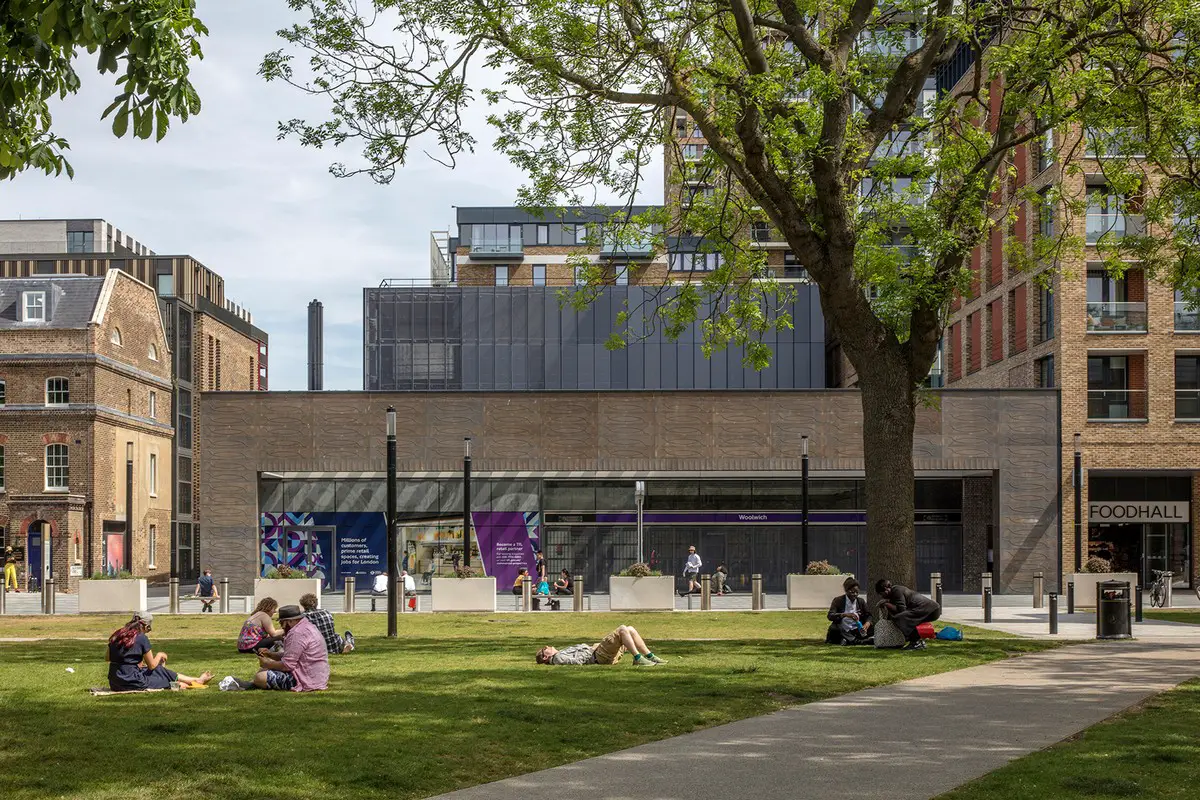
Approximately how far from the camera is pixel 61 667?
17.5 meters

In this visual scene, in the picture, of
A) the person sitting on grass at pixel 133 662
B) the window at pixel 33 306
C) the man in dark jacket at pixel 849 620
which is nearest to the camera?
the person sitting on grass at pixel 133 662

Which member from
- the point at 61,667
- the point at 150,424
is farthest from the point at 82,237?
the point at 61,667

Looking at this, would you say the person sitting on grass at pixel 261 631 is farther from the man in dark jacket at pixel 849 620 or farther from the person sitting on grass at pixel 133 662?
the man in dark jacket at pixel 849 620

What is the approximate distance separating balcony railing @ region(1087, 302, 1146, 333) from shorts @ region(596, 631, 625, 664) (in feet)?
100.0

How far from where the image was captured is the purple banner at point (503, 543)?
42.8 m

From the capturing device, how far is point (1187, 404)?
43156mm

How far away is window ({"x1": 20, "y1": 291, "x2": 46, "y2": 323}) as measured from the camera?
183ft

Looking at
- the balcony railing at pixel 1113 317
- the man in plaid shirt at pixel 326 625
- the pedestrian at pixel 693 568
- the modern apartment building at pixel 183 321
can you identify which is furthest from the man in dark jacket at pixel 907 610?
the modern apartment building at pixel 183 321

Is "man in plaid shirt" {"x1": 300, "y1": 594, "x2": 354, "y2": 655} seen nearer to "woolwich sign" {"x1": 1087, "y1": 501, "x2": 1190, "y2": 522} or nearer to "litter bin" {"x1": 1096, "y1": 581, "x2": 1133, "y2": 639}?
"litter bin" {"x1": 1096, "y1": 581, "x2": 1133, "y2": 639}

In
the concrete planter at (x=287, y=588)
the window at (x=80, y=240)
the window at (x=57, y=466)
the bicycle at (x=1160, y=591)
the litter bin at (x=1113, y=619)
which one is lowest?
the bicycle at (x=1160, y=591)

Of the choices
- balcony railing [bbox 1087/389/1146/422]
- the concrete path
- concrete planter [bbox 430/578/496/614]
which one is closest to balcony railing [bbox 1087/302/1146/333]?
balcony railing [bbox 1087/389/1146/422]

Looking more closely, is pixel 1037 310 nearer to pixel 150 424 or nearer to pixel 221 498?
pixel 221 498

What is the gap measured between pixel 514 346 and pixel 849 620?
4204cm

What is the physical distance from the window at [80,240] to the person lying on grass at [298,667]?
88067 mm
